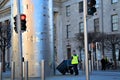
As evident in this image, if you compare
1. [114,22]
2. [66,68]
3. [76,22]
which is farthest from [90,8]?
[76,22]

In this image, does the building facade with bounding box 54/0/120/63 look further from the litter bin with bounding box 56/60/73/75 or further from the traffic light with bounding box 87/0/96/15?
the traffic light with bounding box 87/0/96/15

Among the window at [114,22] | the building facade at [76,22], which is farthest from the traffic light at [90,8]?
the window at [114,22]

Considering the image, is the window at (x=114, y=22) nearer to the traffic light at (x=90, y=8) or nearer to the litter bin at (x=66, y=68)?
the litter bin at (x=66, y=68)

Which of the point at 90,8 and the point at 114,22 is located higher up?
the point at 114,22

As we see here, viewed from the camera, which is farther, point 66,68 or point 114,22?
point 114,22

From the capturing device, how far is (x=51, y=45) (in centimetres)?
2605

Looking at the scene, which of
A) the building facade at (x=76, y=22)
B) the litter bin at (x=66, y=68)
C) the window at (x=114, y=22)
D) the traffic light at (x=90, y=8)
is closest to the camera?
the traffic light at (x=90, y=8)

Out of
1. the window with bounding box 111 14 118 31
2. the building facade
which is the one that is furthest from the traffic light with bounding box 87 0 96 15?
the window with bounding box 111 14 118 31

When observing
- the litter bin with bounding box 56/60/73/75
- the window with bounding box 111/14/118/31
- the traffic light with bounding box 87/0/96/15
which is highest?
the window with bounding box 111/14/118/31

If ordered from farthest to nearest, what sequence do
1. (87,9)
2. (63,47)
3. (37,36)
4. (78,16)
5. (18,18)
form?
(63,47) → (78,16) → (37,36) → (18,18) → (87,9)

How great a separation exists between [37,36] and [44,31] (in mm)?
603

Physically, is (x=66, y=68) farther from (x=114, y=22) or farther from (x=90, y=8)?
(x=114, y=22)

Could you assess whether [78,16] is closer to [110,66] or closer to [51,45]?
[110,66]

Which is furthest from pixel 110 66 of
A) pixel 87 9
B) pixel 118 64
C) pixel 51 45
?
pixel 87 9
